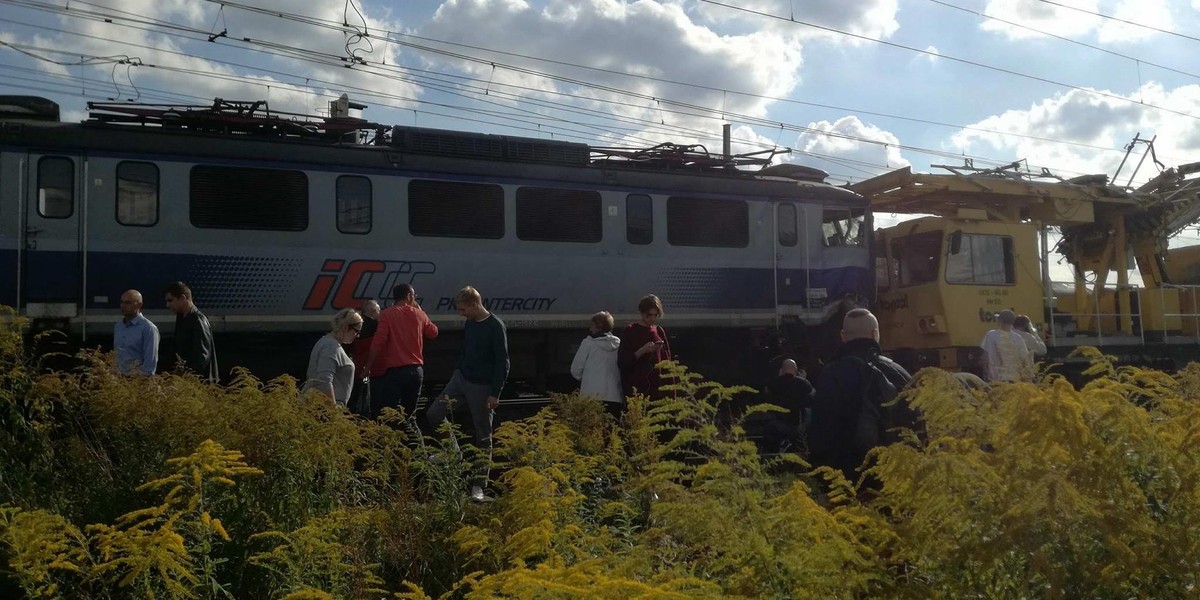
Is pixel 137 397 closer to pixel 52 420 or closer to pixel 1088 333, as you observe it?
pixel 52 420

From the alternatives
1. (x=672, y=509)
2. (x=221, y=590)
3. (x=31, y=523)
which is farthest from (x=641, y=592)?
(x=31, y=523)

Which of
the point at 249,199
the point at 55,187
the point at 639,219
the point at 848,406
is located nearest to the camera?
the point at 848,406

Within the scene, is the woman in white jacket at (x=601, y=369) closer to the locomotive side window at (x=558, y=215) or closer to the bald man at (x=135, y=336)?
the bald man at (x=135, y=336)

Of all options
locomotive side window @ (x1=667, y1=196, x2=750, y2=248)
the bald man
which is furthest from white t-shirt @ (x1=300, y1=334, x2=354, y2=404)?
locomotive side window @ (x1=667, y1=196, x2=750, y2=248)

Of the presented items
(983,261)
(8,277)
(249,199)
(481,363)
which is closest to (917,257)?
(983,261)

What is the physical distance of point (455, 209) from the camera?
39.1ft

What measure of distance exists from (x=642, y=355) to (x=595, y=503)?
307cm

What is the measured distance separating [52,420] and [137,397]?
1.89ft

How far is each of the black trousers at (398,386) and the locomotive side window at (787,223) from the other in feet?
25.0

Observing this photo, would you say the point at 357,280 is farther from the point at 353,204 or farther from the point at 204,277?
the point at 204,277

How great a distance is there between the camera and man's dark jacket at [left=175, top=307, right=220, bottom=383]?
→ 7.79 m

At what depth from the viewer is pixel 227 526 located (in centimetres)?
424

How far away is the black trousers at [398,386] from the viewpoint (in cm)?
842

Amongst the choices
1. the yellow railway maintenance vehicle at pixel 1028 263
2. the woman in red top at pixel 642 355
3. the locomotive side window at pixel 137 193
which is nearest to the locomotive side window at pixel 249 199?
the locomotive side window at pixel 137 193
